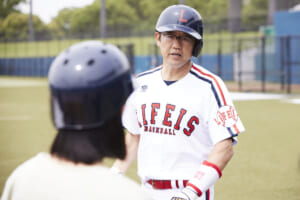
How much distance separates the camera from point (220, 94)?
10.9ft

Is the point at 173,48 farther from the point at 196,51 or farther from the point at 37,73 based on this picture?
the point at 37,73

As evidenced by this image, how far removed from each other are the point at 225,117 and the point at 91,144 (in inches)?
61.5

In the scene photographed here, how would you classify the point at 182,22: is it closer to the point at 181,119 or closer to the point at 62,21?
the point at 181,119

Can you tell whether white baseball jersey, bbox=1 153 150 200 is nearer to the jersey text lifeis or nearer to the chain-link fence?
the jersey text lifeis

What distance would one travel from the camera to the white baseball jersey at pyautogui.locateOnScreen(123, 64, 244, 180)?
10.8 feet

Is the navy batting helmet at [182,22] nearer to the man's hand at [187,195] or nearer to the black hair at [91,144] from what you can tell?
the man's hand at [187,195]

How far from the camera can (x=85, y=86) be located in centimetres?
195

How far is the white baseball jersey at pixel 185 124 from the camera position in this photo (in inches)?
130

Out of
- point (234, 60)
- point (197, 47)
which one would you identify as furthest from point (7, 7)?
point (197, 47)

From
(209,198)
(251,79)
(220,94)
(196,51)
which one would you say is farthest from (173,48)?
(251,79)

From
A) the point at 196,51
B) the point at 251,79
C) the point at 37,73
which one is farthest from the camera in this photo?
the point at 37,73

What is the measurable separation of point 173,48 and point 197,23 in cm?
23

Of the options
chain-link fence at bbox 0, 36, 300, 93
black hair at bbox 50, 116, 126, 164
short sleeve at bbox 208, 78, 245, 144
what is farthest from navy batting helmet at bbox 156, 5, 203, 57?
chain-link fence at bbox 0, 36, 300, 93

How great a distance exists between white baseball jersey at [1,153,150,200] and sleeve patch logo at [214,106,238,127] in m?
1.59
